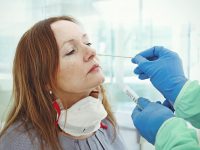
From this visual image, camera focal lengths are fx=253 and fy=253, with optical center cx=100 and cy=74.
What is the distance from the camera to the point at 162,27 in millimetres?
2006

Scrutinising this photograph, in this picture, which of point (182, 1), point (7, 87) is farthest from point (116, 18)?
point (7, 87)

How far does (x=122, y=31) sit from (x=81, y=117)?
1.14m

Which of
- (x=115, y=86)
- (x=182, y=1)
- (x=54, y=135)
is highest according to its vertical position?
(x=182, y=1)

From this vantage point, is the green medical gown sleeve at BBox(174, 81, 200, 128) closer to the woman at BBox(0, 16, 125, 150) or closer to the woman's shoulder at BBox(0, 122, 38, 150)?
the woman at BBox(0, 16, 125, 150)

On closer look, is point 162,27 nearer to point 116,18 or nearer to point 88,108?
point 116,18

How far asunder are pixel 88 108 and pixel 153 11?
45.3 inches

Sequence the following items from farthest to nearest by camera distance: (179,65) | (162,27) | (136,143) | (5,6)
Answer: (136,143) → (162,27) → (5,6) → (179,65)

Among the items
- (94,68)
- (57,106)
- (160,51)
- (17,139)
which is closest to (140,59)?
(160,51)

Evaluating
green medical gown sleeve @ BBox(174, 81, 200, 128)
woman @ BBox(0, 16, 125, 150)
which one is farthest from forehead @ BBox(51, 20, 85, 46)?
green medical gown sleeve @ BBox(174, 81, 200, 128)

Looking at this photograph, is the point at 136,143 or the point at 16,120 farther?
the point at 136,143

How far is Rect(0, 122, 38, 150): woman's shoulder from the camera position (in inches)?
43.3

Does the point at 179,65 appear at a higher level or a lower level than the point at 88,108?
higher

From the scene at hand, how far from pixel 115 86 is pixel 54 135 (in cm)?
115

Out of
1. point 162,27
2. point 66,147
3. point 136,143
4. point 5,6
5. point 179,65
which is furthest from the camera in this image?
point 136,143
